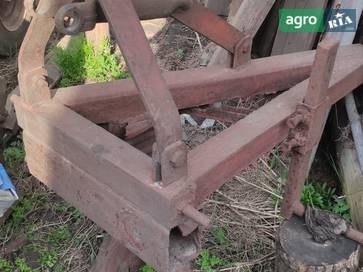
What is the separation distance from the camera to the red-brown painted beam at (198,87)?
2.10m

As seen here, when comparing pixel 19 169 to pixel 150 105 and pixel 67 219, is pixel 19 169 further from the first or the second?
pixel 150 105

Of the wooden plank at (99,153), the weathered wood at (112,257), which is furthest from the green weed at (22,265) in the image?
the wooden plank at (99,153)

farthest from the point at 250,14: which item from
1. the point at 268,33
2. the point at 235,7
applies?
the point at 268,33

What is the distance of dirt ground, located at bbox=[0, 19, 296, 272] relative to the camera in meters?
2.93

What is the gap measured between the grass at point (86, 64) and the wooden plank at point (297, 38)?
123cm

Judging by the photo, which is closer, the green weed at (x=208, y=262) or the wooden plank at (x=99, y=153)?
the wooden plank at (x=99, y=153)

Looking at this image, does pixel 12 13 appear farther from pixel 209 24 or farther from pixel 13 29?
pixel 209 24

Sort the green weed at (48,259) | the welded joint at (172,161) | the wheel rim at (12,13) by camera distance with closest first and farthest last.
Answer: the welded joint at (172,161) < the green weed at (48,259) < the wheel rim at (12,13)

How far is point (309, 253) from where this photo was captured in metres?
2.38

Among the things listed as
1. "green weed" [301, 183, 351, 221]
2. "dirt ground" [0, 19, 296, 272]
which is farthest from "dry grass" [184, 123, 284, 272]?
"green weed" [301, 183, 351, 221]

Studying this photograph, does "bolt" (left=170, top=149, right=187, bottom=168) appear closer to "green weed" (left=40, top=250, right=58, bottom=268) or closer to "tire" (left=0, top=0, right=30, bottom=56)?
"green weed" (left=40, top=250, right=58, bottom=268)

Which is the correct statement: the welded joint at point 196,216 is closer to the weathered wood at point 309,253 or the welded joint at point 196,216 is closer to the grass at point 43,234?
the weathered wood at point 309,253

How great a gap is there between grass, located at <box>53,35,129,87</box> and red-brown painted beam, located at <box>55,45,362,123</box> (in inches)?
71.8

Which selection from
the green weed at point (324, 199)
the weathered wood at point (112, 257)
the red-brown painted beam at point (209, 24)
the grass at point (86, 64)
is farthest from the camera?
the grass at point (86, 64)
